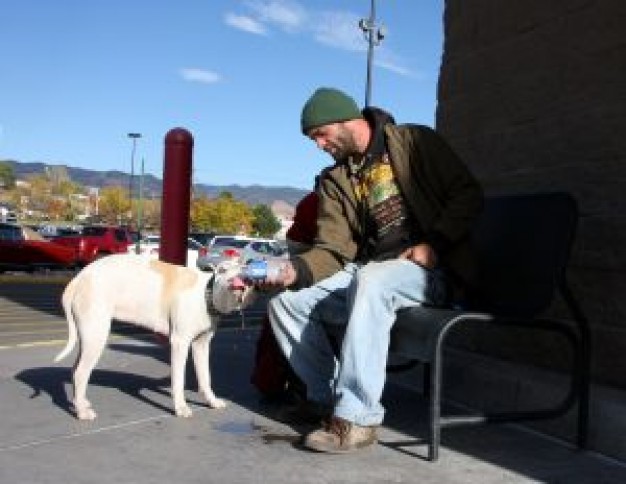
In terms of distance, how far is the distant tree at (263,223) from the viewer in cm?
12156

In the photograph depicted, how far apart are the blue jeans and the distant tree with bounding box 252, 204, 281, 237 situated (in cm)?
11477

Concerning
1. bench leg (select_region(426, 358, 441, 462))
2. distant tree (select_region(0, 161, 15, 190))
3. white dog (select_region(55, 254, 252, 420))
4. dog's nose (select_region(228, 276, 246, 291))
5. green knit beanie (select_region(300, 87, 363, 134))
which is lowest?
bench leg (select_region(426, 358, 441, 462))

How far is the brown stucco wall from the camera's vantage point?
4250mm

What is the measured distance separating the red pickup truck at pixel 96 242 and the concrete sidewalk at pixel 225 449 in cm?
2720

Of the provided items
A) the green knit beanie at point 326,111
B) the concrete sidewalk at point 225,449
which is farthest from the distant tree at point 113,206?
the green knit beanie at point 326,111

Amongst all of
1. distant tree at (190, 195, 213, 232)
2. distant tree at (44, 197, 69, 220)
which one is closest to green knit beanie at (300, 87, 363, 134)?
distant tree at (190, 195, 213, 232)

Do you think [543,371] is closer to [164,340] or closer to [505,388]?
[505,388]

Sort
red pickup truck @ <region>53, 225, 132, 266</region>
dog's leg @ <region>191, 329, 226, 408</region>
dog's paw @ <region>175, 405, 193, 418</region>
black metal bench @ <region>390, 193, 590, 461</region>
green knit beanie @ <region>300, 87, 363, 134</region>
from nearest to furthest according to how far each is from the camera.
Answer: black metal bench @ <region>390, 193, 590, 461</region>
green knit beanie @ <region>300, 87, 363, 134</region>
dog's paw @ <region>175, 405, 193, 418</region>
dog's leg @ <region>191, 329, 226, 408</region>
red pickup truck @ <region>53, 225, 132, 266</region>

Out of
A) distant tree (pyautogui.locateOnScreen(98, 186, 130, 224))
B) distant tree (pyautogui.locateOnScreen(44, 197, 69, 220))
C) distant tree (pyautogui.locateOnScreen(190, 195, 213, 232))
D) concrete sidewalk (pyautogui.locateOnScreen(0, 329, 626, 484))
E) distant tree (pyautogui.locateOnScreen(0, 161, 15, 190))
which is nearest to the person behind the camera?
concrete sidewalk (pyautogui.locateOnScreen(0, 329, 626, 484))

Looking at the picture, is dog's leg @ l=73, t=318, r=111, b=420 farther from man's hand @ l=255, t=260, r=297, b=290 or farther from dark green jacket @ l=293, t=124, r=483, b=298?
dark green jacket @ l=293, t=124, r=483, b=298

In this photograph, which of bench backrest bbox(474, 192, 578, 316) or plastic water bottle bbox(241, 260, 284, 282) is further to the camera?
plastic water bottle bbox(241, 260, 284, 282)

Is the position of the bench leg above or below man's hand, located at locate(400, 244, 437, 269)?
below

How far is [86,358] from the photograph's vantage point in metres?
4.20

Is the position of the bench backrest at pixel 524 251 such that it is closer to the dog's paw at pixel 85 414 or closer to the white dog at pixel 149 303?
the white dog at pixel 149 303
